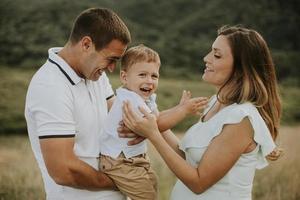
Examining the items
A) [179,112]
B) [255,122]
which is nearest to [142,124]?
[179,112]

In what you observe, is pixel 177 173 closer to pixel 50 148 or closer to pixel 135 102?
pixel 135 102

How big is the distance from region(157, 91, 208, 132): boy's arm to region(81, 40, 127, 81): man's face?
0.39 meters

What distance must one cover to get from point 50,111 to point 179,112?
2.28 feet

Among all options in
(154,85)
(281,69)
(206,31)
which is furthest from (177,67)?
(154,85)

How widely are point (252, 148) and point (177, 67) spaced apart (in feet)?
28.9

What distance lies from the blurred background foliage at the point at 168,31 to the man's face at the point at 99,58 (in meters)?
6.17

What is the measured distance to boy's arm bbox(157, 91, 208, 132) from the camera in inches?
118

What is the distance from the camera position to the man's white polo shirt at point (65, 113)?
271cm

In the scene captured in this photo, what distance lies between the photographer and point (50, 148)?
→ 271cm

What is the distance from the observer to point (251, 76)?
9.80 feet

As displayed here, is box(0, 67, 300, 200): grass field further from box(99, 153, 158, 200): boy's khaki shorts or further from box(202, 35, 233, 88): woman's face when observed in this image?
box(202, 35, 233, 88): woman's face

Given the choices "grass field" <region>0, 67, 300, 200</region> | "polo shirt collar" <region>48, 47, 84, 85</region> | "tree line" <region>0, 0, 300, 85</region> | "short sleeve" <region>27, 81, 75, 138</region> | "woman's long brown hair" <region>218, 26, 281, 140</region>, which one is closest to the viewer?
"short sleeve" <region>27, 81, 75, 138</region>

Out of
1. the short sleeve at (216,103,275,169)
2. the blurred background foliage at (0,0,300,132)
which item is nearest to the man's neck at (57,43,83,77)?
the short sleeve at (216,103,275,169)

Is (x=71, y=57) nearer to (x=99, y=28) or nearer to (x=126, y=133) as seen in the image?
(x=99, y=28)
